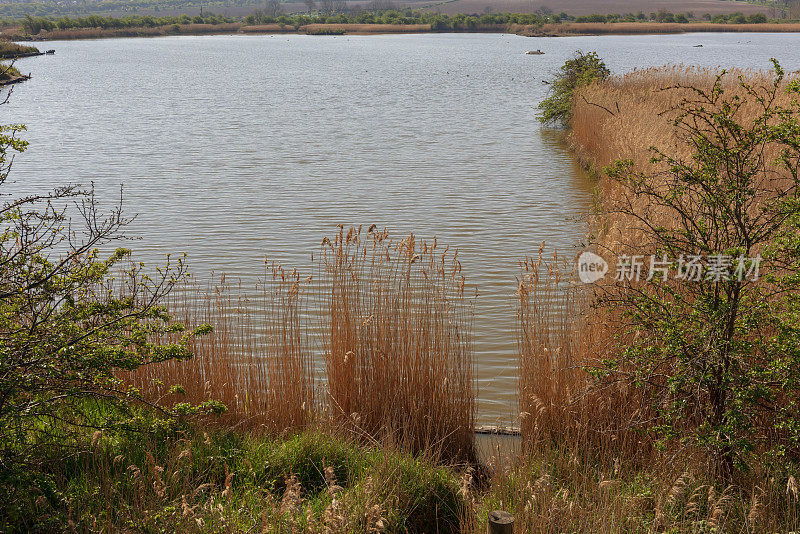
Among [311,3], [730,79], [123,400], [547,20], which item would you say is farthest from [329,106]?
[311,3]

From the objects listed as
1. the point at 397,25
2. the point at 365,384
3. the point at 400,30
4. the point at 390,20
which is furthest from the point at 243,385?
the point at 390,20

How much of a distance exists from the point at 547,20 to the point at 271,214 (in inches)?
3378

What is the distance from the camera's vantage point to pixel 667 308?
434 cm

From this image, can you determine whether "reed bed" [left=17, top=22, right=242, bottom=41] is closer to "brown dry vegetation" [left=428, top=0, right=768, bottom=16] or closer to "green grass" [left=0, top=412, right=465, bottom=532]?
"brown dry vegetation" [left=428, top=0, right=768, bottom=16]

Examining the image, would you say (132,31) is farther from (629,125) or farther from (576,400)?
(576,400)

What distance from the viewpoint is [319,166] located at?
635 inches

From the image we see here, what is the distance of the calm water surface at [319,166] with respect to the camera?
396 inches

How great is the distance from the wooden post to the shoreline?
8157 centimetres

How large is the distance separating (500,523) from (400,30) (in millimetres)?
98565

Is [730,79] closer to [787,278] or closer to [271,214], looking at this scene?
[271,214]

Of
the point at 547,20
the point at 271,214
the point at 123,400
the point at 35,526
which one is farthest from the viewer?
the point at 547,20

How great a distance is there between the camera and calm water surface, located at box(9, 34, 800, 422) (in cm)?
1006

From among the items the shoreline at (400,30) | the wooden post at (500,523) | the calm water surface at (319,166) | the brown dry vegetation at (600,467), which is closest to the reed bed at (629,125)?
the calm water surface at (319,166)

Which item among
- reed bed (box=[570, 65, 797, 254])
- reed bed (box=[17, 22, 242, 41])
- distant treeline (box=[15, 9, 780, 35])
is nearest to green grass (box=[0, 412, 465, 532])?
reed bed (box=[570, 65, 797, 254])
